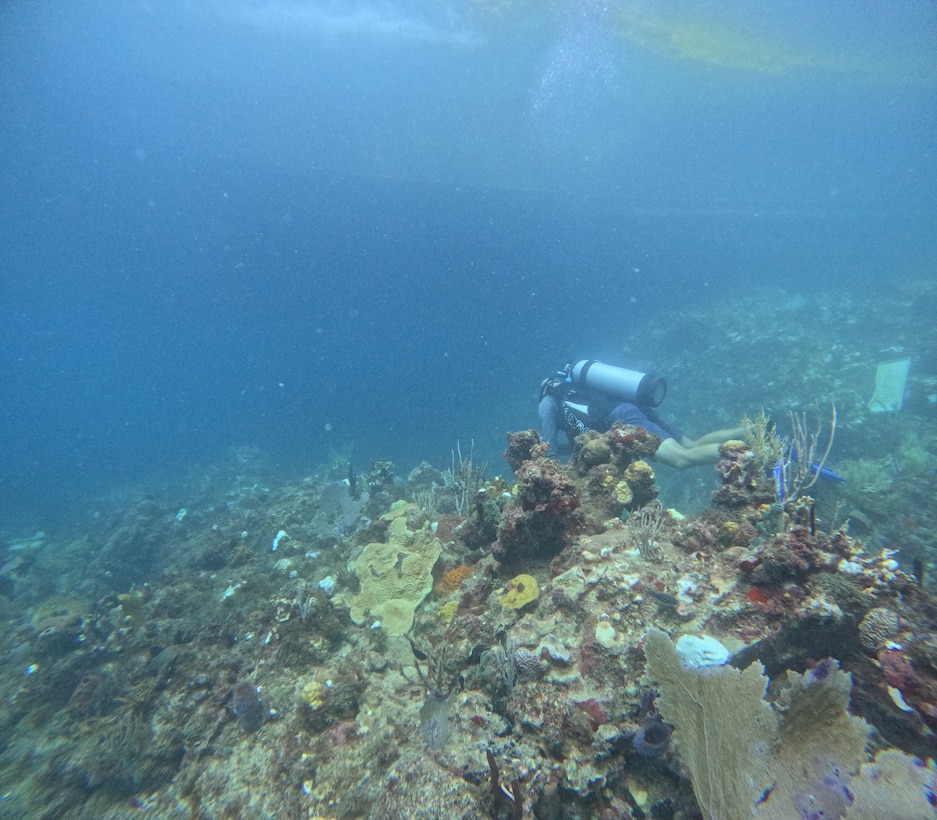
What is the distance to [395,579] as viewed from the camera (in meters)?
5.96

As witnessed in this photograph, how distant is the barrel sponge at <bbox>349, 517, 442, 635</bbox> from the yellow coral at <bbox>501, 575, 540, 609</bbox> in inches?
64.3

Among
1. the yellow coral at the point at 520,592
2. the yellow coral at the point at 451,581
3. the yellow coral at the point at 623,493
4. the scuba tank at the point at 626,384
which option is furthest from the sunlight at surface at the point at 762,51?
the yellow coral at the point at 520,592

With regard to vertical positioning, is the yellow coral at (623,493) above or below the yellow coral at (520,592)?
above

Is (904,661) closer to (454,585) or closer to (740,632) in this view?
(740,632)

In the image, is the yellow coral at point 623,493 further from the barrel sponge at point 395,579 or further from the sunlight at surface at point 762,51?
the sunlight at surface at point 762,51

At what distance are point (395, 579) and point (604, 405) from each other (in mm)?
7005

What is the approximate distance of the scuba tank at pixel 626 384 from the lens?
33.0 feet

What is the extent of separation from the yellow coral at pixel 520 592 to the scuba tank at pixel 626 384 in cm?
692

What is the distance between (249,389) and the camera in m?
144

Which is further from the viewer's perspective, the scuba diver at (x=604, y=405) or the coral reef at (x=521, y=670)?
the scuba diver at (x=604, y=405)

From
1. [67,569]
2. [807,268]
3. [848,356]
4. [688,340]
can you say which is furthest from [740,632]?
[807,268]

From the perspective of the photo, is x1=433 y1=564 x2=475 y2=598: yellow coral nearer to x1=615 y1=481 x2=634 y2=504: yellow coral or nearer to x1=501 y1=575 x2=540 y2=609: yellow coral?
x1=501 y1=575 x2=540 y2=609: yellow coral

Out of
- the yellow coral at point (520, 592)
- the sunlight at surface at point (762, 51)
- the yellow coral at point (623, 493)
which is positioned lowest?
the yellow coral at point (520, 592)

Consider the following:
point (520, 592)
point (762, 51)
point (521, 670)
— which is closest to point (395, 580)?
point (520, 592)
